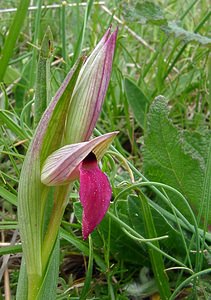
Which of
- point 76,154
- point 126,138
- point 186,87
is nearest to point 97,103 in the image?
point 76,154

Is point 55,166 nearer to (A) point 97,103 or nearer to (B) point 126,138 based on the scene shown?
(A) point 97,103

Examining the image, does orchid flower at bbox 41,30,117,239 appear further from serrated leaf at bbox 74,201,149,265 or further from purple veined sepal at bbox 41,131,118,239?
serrated leaf at bbox 74,201,149,265

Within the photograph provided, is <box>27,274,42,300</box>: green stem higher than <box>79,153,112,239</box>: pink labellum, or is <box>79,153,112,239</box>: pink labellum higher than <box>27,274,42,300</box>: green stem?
<box>79,153,112,239</box>: pink labellum

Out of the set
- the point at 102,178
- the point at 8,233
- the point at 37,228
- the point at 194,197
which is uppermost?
the point at 102,178

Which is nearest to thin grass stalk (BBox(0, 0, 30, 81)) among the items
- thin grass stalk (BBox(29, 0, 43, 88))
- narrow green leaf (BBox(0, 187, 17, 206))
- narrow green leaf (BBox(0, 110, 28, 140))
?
thin grass stalk (BBox(29, 0, 43, 88))

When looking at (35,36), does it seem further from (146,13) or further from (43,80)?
(43,80)

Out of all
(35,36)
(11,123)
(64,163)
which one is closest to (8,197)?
(11,123)

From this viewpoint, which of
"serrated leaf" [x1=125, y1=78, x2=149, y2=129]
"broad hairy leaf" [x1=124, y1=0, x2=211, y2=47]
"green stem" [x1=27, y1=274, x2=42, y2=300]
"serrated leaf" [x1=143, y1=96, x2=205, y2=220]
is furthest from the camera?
"serrated leaf" [x1=125, y1=78, x2=149, y2=129]
